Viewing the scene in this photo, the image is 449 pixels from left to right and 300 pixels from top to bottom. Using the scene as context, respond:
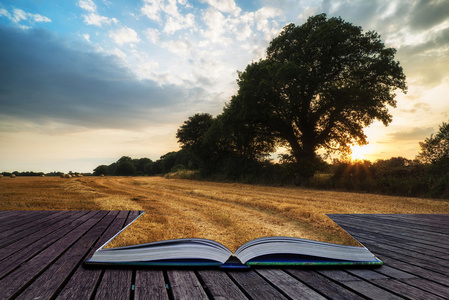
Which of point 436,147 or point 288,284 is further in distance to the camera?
point 436,147

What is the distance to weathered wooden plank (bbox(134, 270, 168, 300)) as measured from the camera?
104 centimetres

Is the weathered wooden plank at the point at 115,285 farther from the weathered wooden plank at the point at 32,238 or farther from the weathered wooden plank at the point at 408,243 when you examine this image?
the weathered wooden plank at the point at 408,243

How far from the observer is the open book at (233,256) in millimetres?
1391

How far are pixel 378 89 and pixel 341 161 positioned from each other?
5.42 m

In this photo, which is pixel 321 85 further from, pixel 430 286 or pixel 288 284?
pixel 288 284

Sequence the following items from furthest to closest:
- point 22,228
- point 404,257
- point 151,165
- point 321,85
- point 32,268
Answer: point 151,165 < point 321,85 < point 22,228 < point 404,257 < point 32,268

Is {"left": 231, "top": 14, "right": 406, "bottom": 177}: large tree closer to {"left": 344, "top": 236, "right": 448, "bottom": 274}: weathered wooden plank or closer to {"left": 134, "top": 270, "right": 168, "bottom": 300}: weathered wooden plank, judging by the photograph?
{"left": 344, "top": 236, "right": 448, "bottom": 274}: weathered wooden plank

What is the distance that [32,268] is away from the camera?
1.39 meters

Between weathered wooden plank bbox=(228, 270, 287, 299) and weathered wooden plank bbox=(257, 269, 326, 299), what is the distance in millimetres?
44

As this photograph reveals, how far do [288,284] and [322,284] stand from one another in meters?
0.20

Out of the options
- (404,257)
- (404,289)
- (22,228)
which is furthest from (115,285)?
(22,228)

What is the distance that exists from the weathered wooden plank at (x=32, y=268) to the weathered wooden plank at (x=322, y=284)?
5.03ft

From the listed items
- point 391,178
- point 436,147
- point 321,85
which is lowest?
point 391,178

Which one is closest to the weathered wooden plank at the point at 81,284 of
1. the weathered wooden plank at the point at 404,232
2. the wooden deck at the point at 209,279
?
the wooden deck at the point at 209,279
